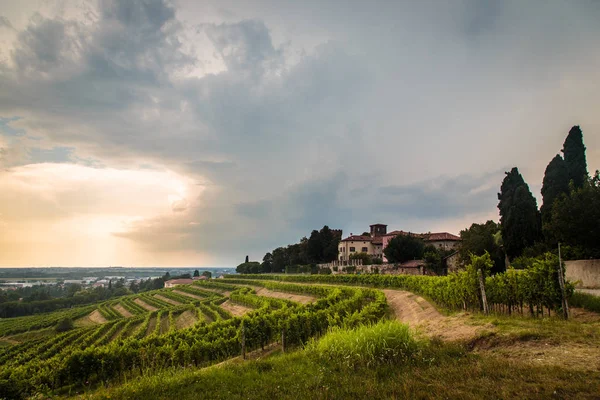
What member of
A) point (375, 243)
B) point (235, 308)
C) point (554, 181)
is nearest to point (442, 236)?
point (375, 243)

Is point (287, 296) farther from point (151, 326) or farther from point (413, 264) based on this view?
point (413, 264)

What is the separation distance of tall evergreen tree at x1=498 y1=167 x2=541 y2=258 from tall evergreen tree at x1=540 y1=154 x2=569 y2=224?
1902 millimetres

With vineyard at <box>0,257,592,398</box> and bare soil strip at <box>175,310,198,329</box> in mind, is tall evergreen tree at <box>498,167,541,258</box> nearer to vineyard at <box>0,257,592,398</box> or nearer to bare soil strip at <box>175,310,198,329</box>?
vineyard at <box>0,257,592,398</box>

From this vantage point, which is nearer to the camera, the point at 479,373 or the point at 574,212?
the point at 479,373

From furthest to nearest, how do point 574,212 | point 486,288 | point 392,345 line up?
point 574,212, point 486,288, point 392,345

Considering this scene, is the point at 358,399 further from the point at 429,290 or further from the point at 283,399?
the point at 429,290

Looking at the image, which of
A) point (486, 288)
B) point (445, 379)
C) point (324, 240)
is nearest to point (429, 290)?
point (486, 288)

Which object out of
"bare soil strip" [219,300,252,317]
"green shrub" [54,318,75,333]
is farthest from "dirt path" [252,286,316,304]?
"green shrub" [54,318,75,333]

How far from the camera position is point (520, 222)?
38469 mm

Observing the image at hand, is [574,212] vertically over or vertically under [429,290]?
over

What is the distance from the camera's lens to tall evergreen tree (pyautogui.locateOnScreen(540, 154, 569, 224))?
116ft

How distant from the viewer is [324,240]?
3632 inches

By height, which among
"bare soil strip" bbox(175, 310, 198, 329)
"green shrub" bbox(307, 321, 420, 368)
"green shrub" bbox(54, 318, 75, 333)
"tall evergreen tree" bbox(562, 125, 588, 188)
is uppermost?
"tall evergreen tree" bbox(562, 125, 588, 188)

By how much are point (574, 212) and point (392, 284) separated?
2056 cm
